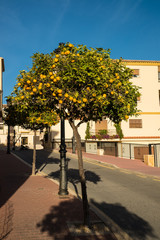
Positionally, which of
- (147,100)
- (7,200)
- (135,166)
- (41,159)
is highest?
(147,100)

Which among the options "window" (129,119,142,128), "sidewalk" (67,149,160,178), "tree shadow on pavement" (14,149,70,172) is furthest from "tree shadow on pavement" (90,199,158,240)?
"window" (129,119,142,128)

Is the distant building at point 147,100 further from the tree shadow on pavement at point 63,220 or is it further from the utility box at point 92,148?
the tree shadow on pavement at point 63,220

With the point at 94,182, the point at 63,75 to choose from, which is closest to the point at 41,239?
the point at 63,75

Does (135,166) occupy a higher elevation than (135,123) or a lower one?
lower

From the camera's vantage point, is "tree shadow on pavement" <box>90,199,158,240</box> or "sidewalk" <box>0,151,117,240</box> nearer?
"sidewalk" <box>0,151,117,240</box>

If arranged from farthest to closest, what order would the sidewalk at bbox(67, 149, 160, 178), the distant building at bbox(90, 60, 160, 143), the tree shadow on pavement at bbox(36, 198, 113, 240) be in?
the distant building at bbox(90, 60, 160, 143), the sidewalk at bbox(67, 149, 160, 178), the tree shadow on pavement at bbox(36, 198, 113, 240)

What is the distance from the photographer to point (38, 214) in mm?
6883

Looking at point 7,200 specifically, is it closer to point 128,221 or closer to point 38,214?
point 38,214

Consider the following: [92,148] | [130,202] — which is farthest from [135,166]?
[92,148]

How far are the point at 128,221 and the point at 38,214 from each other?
2.81 meters

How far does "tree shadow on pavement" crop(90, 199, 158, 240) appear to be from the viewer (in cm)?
589

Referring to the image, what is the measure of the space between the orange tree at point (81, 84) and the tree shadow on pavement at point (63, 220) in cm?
60

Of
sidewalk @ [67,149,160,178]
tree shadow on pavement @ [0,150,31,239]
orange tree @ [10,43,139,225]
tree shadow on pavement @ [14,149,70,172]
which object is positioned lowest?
Result: sidewalk @ [67,149,160,178]

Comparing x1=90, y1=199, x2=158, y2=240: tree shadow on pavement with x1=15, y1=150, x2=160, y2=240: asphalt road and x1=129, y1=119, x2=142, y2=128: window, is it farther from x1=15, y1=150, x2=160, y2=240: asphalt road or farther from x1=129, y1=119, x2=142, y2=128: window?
x1=129, y1=119, x2=142, y2=128: window
